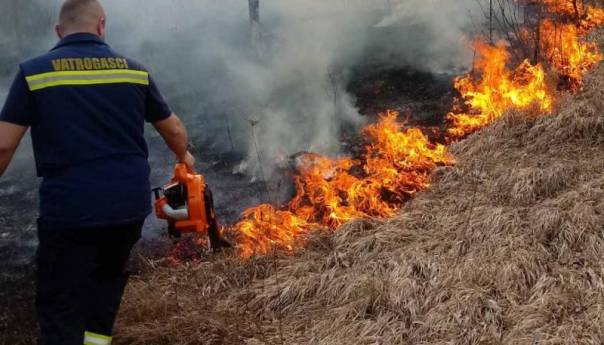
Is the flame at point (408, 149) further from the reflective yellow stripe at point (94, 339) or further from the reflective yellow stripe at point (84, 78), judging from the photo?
the reflective yellow stripe at point (84, 78)

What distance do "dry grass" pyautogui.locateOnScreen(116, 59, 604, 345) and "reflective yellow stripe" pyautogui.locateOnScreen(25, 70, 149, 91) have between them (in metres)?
1.89

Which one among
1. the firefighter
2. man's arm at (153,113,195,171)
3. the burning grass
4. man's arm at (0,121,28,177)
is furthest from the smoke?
man's arm at (0,121,28,177)

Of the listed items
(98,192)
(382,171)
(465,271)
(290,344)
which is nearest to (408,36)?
(382,171)

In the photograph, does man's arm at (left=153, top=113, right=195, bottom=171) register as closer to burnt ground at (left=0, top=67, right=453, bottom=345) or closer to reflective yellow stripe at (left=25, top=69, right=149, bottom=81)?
reflective yellow stripe at (left=25, top=69, right=149, bottom=81)

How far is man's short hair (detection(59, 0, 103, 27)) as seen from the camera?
10.0 ft

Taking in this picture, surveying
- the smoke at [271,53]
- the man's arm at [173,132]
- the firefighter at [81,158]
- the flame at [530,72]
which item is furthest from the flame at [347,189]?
the firefighter at [81,158]

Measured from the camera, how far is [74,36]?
119 inches

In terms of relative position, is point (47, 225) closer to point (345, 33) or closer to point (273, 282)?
point (273, 282)

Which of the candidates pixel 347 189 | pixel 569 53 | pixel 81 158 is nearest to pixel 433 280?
pixel 347 189

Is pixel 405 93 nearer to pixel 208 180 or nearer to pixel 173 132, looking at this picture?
pixel 208 180

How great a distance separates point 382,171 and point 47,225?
4.16 metres

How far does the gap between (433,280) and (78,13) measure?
3.10m

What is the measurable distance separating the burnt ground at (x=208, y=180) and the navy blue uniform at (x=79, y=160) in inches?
56.8

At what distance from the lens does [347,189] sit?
6.22m
